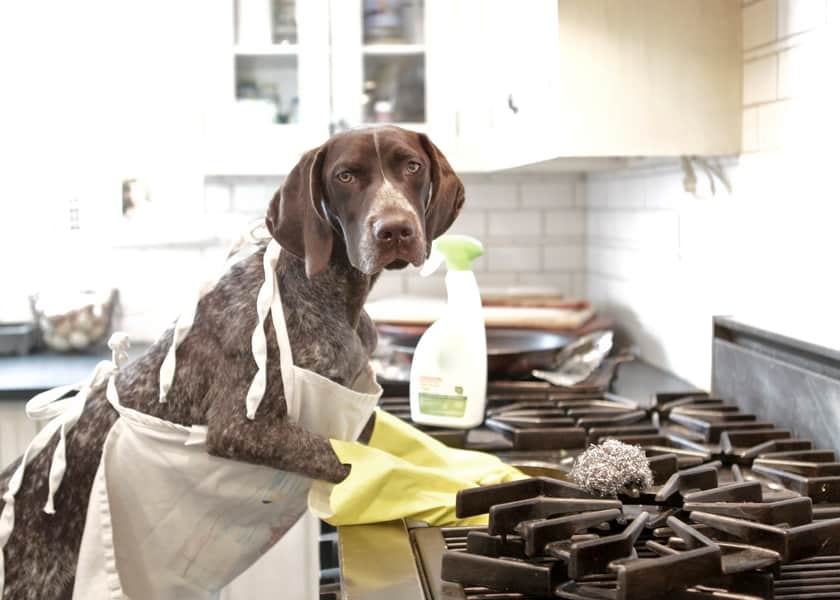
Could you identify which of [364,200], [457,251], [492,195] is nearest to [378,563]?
[364,200]

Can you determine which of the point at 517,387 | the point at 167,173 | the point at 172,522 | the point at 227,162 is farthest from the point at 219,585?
the point at 167,173

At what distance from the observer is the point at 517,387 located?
2.10 m

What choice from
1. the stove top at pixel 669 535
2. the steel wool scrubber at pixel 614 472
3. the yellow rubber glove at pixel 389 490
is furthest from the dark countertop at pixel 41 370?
the steel wool scrubber at pixel 614 472

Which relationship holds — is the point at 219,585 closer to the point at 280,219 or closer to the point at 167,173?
the point at 280,219

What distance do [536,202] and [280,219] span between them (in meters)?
1.96

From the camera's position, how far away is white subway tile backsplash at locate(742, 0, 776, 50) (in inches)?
71.2

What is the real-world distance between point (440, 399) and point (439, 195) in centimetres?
55

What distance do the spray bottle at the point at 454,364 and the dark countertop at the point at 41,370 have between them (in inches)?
39.8

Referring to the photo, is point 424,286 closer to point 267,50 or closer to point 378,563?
point 267,50

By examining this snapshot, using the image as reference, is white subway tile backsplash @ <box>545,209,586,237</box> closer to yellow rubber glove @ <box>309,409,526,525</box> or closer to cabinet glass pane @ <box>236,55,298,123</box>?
cabinet glass pane @ <box>236,55,298,123</box>

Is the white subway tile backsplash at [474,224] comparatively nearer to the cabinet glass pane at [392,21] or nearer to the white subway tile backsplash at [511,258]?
the white subway tile backsplash at [511,258]

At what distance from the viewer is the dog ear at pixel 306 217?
1326 millimetres

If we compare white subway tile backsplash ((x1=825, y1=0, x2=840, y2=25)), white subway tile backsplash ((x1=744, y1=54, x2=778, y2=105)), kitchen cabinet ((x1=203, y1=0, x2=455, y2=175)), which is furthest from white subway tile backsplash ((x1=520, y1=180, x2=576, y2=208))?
white subway tile backsplash ((x1=825, y1=0, x2=840, y2=25))

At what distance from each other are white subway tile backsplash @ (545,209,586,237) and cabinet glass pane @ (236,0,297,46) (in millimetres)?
987
